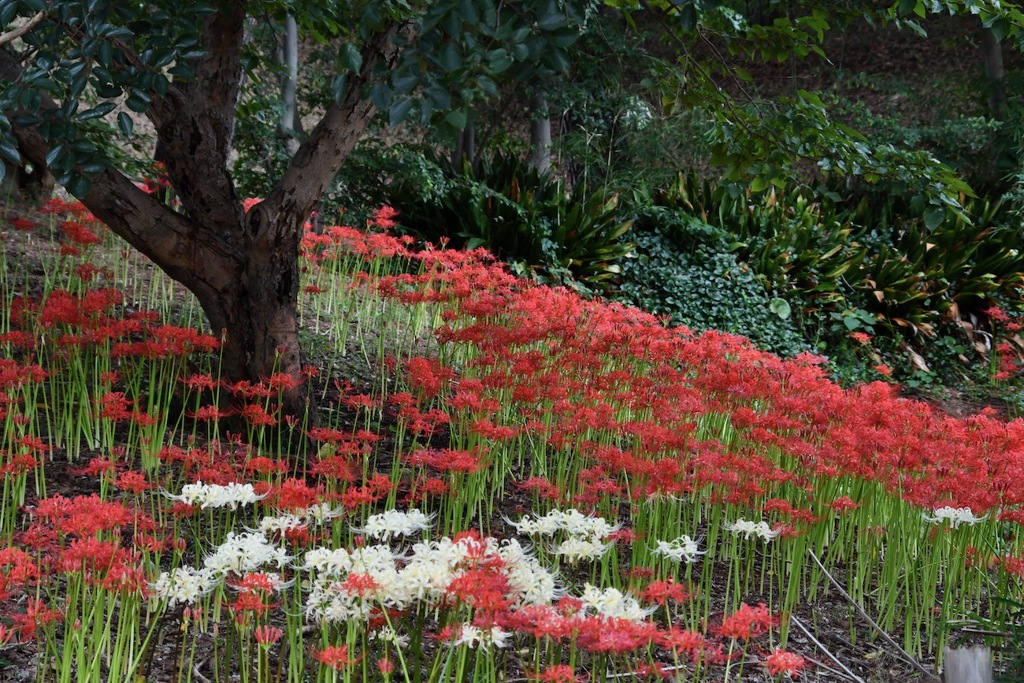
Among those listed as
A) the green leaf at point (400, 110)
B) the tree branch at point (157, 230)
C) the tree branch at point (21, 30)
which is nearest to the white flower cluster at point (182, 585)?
the green leaf at point (400, 110)

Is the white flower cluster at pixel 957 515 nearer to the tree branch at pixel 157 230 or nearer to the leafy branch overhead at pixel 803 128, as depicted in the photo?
the leafy branch overhead at pixel 803 128

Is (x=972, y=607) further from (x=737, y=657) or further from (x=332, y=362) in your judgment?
(x=332, y=362)

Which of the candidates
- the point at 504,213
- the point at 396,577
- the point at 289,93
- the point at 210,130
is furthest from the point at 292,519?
the point at 289,93

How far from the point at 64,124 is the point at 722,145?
3.20 metres

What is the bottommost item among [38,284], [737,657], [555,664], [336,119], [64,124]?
[737,657]

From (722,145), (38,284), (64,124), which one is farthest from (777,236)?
(64,124)

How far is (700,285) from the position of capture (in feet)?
32.2

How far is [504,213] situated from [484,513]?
5.37 m

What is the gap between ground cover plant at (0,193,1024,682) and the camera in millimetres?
2328

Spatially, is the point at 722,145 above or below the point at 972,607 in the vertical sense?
above

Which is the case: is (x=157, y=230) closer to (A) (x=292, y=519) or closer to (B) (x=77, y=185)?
(B) (x=77, y=185)

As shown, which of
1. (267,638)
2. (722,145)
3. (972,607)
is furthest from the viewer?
(722,145)

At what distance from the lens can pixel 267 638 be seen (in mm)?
2232

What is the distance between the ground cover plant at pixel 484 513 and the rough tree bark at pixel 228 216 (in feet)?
0.94
